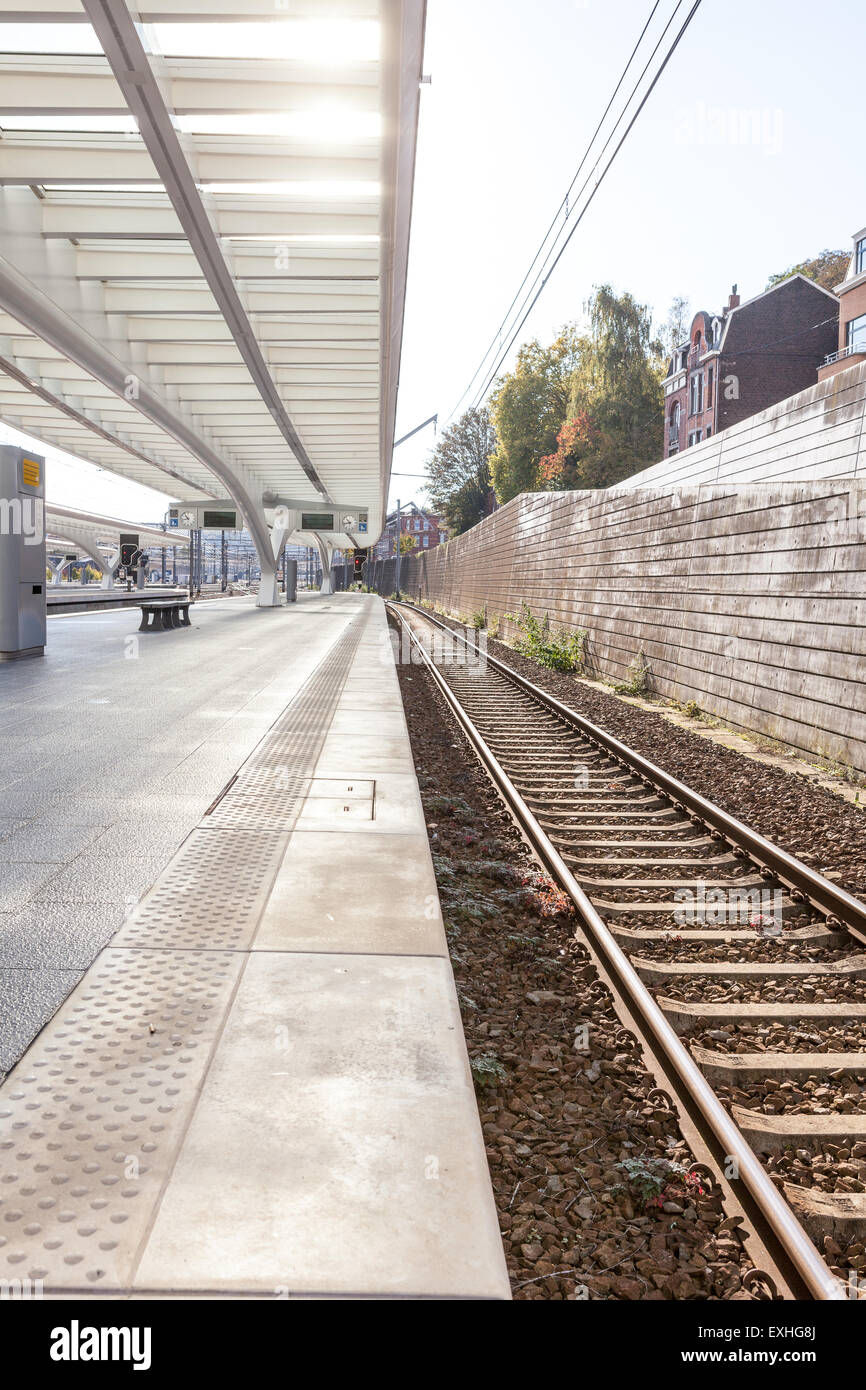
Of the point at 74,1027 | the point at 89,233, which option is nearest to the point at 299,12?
the point at 89,233

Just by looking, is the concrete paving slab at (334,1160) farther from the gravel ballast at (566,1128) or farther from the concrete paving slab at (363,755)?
the concrete paving slab at (363,755)

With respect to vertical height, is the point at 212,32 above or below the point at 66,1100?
above

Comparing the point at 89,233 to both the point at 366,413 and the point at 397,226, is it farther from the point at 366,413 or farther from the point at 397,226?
the point at 366,413

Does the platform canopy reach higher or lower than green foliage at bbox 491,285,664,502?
lower

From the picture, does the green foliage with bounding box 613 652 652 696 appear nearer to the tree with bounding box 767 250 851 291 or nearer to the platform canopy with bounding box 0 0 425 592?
the platform canopy with bounding box 0 0 425 592

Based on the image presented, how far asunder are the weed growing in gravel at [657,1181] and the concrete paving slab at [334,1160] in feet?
1.84

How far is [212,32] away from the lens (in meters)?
9.26

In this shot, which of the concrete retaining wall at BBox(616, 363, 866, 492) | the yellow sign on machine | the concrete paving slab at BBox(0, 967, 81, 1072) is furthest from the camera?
the yellow sign on machine

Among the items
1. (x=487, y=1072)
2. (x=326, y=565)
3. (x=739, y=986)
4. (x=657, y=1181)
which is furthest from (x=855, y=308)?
(x=326, y=565)

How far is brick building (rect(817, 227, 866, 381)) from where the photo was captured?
108ft

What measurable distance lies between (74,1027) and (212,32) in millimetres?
9569

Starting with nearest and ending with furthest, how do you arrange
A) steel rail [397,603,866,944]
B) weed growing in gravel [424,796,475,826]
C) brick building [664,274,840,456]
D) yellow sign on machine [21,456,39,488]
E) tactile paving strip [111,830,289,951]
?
1. tactile paving strip [111,830,289,951]
2. steel rail [397,603,866,944]
3. weed growing in gravel [424,796,475,826]
4. yellow sign on machine [21,456,39,488]
5. brick building [664,274,840,456]

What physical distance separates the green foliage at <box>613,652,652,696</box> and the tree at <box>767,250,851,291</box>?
53.5 metres

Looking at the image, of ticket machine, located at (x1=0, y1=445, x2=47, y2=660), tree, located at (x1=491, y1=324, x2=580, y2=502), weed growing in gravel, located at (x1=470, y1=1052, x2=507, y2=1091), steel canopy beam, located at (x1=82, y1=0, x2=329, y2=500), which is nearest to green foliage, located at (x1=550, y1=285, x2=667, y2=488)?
tree, located at (x1=491, y1=324, x2=580, y2=502)
